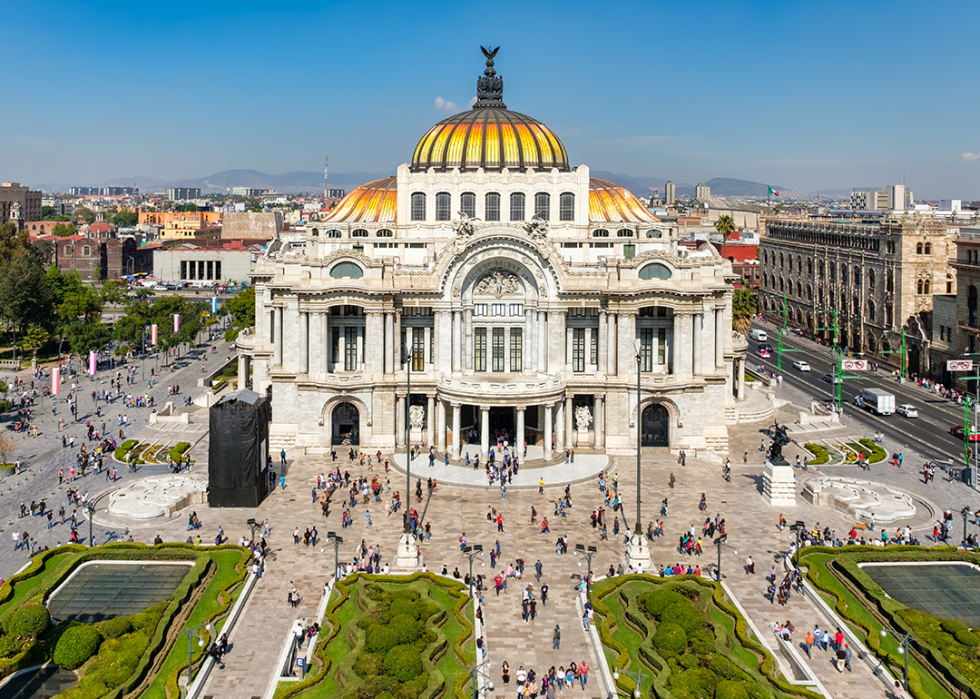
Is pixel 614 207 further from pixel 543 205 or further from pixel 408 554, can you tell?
pixel 408 554

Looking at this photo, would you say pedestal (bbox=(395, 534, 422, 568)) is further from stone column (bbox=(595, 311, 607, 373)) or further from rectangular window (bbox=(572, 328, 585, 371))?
stone column (bbox=(595, 311, 607, 373))

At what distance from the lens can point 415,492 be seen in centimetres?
6662

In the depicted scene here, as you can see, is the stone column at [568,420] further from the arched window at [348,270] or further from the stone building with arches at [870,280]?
the stone building with arches at [870,280]

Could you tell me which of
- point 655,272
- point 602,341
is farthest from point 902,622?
point 655,272

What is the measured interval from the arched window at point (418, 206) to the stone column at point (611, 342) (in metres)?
22.1

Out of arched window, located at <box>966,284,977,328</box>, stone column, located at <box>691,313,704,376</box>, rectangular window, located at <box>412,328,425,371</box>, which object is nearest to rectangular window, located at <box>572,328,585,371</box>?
stone column, located at <box>691,313,704,376</box>

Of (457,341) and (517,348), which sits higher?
(457,341)

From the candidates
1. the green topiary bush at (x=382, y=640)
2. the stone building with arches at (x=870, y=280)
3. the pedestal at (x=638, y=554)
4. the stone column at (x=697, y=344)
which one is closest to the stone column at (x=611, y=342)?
the stone column at (x=697, y=344)

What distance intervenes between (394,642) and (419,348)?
39559mm

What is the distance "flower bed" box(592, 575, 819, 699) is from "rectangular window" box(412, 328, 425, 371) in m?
32.7

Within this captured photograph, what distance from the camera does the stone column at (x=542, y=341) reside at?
253ft

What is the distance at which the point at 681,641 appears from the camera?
41250 millimetres

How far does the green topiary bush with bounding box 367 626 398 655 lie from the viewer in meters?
40.7

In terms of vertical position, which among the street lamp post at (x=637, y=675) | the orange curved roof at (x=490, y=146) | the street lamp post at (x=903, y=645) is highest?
the orange curved roof at (x=490, y=146)
